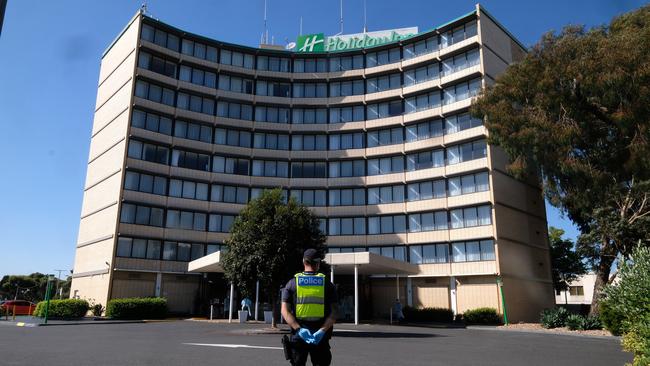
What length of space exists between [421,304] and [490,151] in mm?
14324

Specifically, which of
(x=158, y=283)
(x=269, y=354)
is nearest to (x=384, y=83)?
(x=158, y=283)

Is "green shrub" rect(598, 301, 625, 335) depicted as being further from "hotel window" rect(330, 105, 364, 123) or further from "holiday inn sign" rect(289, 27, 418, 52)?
"holiday inn sign" rect(289, 27, 418, 52)

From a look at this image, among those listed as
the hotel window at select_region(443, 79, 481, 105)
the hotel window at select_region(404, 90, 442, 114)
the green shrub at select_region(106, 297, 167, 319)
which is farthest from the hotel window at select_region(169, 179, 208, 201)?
the hotel window at select_region(443, 79, 481, 105)

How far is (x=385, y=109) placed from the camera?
50000 mm

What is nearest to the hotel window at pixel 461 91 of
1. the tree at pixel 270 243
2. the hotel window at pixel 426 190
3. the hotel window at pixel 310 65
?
the hotel window at pixel 426 190

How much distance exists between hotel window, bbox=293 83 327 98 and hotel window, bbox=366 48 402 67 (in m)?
5.23

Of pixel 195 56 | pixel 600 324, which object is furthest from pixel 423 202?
pixel 195 56

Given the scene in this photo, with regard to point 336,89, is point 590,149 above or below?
below

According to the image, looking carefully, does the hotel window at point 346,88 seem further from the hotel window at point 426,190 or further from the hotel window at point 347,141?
the hotel window at point 426,190

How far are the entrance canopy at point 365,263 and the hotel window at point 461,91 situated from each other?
16012 millimetres

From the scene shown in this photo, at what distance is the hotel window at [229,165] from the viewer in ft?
160

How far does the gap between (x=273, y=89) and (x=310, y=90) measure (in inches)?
150

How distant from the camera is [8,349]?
13883 millimetres

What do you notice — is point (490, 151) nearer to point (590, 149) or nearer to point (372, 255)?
point (590, 149)
